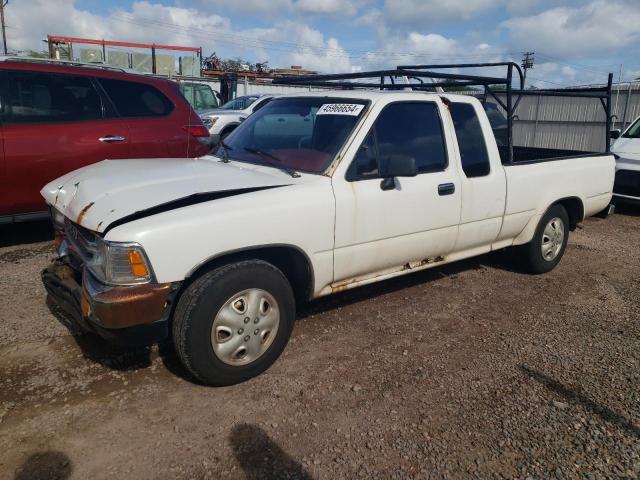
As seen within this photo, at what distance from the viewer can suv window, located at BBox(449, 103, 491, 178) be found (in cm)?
434

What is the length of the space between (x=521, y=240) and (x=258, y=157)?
2.73m

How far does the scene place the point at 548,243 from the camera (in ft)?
17.6

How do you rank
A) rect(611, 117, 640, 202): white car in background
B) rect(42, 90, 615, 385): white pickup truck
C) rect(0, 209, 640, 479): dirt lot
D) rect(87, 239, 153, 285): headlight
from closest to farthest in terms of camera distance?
rect(0, 209, 640, 479): dirt lot → rect(87, 239, 153, 285): headlight → rect(42, 90, 615, 385): white pickup truck → rect(611, 117, 640, 202): white car in background

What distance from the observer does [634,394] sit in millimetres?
3326

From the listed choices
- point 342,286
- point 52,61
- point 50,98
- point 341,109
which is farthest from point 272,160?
point 52,61

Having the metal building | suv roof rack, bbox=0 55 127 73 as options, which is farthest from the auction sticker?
the metal building

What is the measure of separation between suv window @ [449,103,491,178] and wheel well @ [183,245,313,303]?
1691 mm

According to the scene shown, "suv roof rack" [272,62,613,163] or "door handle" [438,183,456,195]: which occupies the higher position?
"suv roof rack" [272,62,613,163]

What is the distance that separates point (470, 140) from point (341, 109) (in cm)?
124

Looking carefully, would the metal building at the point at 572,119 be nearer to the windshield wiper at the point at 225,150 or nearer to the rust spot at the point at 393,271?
the rust spot at the point at 393,271

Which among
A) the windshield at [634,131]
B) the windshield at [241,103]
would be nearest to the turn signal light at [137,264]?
the windshield at [634,131]

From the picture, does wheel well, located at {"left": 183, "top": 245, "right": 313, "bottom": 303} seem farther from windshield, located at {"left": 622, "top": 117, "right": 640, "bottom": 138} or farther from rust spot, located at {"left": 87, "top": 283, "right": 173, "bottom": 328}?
windshield, located at {"left": 622, "top": 117, "right": 640, "bottom": 138}

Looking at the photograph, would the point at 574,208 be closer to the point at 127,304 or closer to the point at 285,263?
the point at 285,263

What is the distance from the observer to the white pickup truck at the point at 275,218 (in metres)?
2.85
